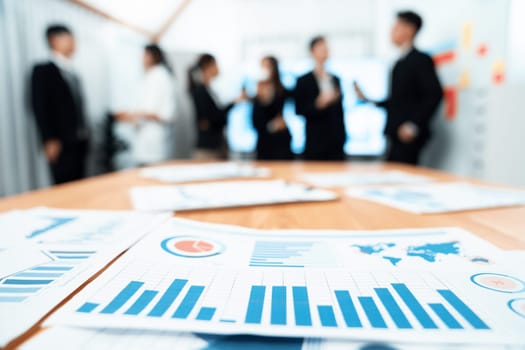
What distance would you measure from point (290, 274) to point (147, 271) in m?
0.13

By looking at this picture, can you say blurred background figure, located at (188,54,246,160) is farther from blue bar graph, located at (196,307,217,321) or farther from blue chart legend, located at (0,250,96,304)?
blue bar graph, located at (196,307,217,321)

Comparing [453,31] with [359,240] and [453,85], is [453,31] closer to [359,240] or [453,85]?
[453,85]

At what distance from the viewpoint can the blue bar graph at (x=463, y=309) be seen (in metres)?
0.23

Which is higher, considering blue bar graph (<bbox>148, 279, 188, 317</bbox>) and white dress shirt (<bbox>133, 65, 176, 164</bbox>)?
white dress shirt (<bbox>133, 65, 176, 164</bbox>)

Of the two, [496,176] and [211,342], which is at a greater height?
[211,342]

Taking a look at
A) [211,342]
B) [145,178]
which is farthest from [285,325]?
[145,178]

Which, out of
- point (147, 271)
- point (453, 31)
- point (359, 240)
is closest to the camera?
point (147, 271)

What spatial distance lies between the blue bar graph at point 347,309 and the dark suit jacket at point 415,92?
83.6 inches

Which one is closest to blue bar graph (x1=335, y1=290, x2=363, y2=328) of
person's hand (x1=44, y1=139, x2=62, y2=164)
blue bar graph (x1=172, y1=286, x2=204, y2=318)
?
blue bar graph (x1=172, y1=286, x2=204, y2=318)

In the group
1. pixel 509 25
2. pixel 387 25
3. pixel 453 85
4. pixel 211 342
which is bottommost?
pixel 211 342

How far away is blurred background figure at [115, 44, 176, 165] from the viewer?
2.91 metres

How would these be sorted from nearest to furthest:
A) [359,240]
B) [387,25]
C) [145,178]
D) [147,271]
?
[147,271] → [359,240] → [145,178] → [387,25]

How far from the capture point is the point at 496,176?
2.10 m

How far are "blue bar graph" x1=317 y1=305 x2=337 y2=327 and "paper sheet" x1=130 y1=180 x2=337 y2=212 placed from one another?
373mm
